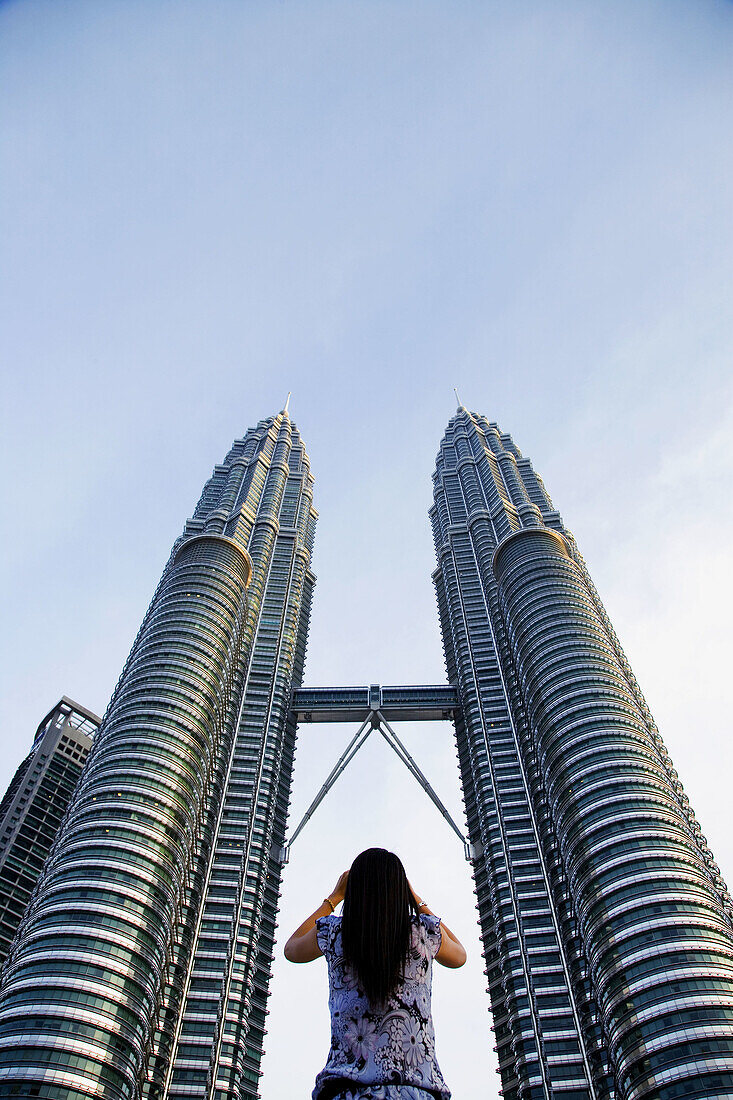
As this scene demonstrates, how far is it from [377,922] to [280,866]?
11074 centimetres

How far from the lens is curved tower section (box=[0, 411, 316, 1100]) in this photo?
66000mm

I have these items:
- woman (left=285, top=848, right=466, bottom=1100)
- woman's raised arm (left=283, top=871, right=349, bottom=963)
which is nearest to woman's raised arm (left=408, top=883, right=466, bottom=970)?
woman (left=285, top=848, right=466, bottom=1100)

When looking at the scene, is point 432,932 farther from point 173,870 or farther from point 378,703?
point 378,703

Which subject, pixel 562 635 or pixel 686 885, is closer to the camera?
pixel 686 885

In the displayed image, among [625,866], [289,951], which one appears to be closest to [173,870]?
[625,866]

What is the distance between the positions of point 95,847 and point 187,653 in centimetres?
2985

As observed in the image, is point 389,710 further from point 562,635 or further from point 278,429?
point 278,429

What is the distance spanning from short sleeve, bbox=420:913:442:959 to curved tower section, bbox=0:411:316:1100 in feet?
226

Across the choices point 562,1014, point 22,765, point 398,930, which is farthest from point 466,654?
point 398,930

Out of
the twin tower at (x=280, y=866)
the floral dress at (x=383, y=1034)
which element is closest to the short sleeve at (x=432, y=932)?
the floral dress at (x=383, y=1034)

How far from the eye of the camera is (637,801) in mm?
83250

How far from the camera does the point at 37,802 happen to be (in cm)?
12850

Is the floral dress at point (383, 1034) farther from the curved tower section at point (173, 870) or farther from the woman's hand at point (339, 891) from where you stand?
the curved tower section at point (173, 870)

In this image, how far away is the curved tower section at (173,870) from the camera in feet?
217
